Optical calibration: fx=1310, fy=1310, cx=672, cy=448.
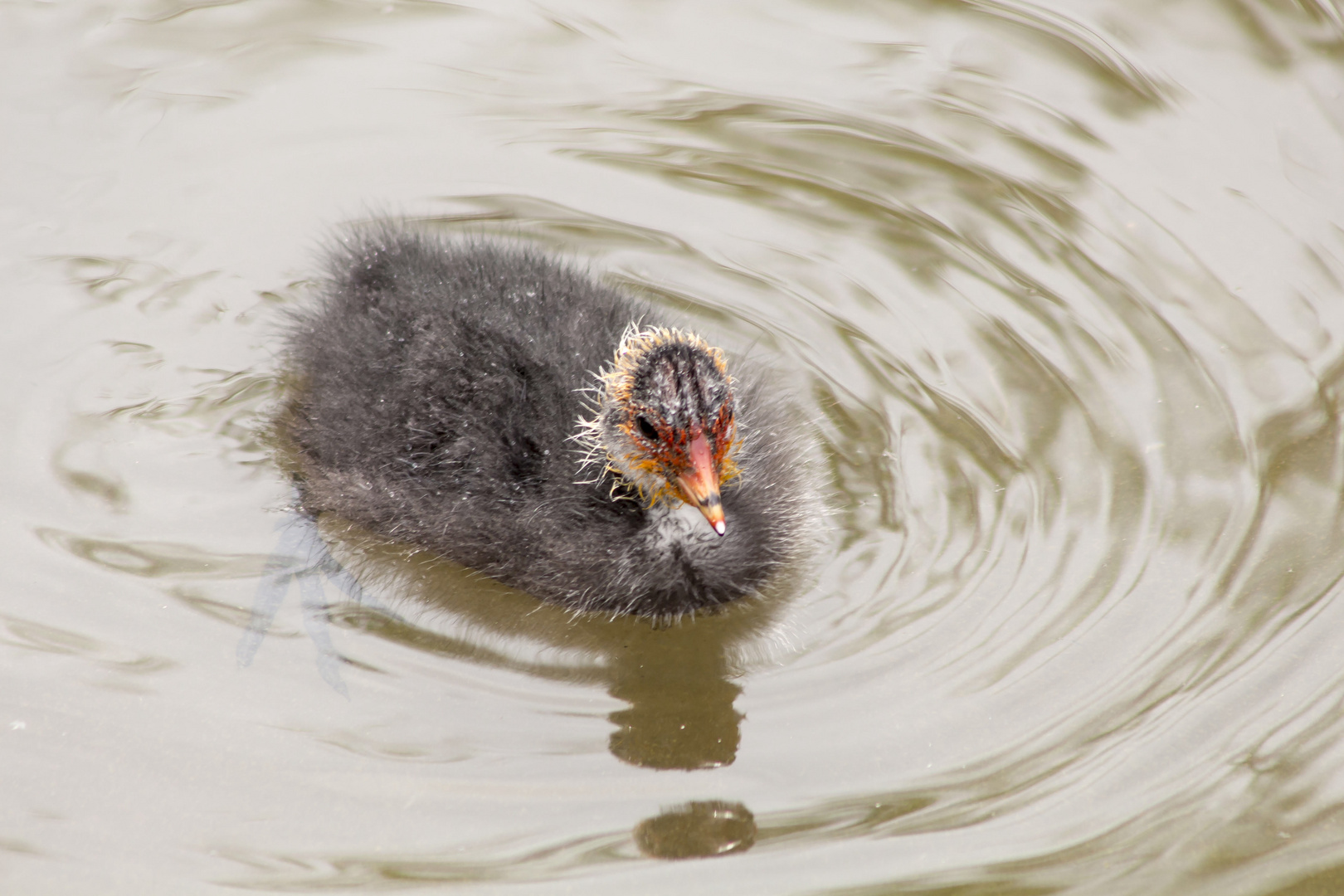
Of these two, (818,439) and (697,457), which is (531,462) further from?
(818,439)

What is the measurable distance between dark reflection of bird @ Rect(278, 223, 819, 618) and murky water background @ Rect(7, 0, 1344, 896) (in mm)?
169

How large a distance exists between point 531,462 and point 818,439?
103 cm

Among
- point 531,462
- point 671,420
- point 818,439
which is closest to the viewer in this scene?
point 671,420

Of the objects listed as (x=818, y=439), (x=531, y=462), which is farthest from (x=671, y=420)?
(x=818, y=439)

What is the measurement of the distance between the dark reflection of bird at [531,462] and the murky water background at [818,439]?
0.17m

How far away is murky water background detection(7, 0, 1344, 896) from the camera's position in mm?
3135

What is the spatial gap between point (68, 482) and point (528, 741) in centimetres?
174

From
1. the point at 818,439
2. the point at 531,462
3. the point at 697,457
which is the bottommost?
the point at 697,457

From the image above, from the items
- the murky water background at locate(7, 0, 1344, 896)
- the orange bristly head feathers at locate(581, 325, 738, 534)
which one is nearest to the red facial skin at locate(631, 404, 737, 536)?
the orange bristly head feathers at locate(581, 325, 738, 534)

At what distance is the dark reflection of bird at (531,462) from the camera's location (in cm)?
363

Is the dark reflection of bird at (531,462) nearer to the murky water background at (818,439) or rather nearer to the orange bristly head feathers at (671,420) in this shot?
the orange bristly head feathers at (671,420)

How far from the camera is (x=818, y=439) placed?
4.21 meters

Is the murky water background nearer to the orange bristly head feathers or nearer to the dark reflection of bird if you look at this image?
the dark reflection of bird

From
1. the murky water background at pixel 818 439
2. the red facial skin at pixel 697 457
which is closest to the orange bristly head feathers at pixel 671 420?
the red facial skin at pixel 697 457
